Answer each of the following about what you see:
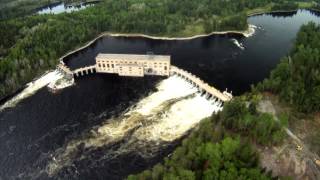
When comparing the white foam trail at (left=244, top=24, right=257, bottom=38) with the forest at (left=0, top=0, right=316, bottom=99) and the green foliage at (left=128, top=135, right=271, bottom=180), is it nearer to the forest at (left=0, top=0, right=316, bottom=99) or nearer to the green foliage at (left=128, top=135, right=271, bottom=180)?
the forest at (left=0, top=0, right=316, bottom=99)

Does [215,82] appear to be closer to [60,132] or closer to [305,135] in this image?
[305,135]

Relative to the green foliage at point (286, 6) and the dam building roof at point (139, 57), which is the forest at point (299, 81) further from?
the green foliage at point (286, 6)

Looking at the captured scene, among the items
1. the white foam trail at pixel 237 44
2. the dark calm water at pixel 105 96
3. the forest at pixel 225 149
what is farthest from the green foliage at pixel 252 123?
the white foam trail at pixel 237 44

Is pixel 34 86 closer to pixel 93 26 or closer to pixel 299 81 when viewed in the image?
pixel 93 26

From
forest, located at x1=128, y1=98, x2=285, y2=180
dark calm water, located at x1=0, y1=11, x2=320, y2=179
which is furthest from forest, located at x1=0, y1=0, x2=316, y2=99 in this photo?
forest, located at x1=128, y1=98, x2=285, y2=180

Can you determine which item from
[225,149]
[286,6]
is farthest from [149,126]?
[286,6]

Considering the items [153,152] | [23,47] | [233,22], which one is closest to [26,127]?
[153,152]
